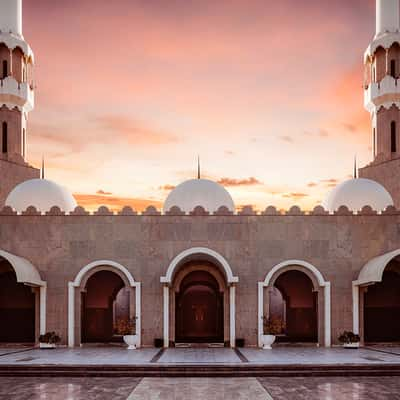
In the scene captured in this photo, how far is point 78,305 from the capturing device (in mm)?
24266

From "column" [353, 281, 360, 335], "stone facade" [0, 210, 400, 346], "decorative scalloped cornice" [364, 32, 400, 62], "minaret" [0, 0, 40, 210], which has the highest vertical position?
"decorative scalloped cornice" [364, 32, 400, 62]

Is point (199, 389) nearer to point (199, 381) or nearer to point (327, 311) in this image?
point (199, 381)

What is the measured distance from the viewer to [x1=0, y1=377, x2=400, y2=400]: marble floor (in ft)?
47.7

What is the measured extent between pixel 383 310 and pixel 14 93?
21190mm

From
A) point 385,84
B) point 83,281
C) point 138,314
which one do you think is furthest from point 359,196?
point 83,281

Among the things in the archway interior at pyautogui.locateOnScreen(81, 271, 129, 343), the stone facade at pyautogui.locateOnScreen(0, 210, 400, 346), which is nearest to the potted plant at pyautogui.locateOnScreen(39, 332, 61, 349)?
the stone facade at pyautogui.locateOnScreen(0, 210, 400, 346)

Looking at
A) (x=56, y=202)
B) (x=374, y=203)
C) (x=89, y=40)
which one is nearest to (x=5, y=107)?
(x=56, y=202)

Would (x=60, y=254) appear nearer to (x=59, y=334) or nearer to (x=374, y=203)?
(x=59, y=334)

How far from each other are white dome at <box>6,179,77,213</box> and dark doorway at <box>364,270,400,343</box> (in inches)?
579

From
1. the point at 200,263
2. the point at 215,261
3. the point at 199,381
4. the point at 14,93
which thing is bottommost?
the point at 199,381

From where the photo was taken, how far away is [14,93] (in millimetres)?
30672

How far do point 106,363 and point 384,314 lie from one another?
13.2 m

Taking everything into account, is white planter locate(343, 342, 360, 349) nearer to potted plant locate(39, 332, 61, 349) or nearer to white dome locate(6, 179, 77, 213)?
potted plant locate(39, 332, 61, 349)

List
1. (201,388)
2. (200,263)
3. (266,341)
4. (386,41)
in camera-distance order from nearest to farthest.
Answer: (201,388), (266,341), (200,263), (386,41)
